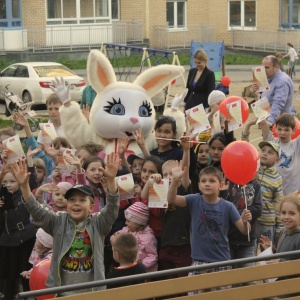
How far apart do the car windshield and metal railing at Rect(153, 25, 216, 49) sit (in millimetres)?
16533

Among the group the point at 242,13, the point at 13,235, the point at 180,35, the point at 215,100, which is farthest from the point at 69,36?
the point at 13,235

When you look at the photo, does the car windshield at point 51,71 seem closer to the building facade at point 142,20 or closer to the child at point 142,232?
the building facade at point 142,20

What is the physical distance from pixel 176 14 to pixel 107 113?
3484cm

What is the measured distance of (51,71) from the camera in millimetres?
26109

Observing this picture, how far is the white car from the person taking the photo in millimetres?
24922

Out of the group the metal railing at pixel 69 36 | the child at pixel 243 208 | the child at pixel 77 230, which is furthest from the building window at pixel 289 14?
the child at pixel 77 230

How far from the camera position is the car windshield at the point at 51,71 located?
2577cm

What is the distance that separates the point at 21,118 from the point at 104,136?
0.93 m

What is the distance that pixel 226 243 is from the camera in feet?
27.1

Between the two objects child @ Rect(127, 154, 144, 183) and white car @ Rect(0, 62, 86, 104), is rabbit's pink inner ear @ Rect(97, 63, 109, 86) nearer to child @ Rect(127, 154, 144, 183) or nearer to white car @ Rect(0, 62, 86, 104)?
child @ Rect(127, 154, 144, 183)

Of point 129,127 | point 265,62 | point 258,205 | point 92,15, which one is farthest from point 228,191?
point 92,15

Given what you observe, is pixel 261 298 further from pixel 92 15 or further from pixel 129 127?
pixel 92 15

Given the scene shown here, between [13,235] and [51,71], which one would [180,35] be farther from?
[13,235]

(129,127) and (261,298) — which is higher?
(129,127)
